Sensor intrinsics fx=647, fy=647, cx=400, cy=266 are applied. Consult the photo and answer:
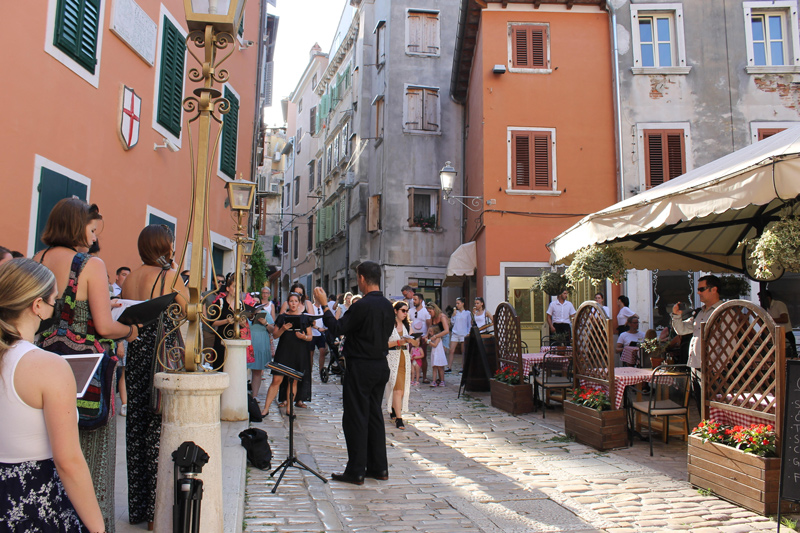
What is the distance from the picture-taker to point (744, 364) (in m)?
5.19

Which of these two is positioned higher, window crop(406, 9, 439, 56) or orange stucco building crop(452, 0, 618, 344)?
window crop(406, 9, 439, 56)

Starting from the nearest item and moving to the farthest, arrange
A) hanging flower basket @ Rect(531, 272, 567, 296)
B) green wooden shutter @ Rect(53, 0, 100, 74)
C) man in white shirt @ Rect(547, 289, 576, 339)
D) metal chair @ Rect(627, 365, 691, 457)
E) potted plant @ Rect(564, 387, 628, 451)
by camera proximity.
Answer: metal chair @ Rect(627, 365, 691, 457)
potted plant @ Rect(564, 387, 628, 451)
green wooden shutter @ Rect(53, 0, 100, 74)
hanging flower basket @ Rect(531, 272, 567, 296)
man in white shirt @ Rect(547, 289, 576, 339)

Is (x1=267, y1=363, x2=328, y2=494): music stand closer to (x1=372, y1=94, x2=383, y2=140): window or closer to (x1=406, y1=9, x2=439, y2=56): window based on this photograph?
(x1=372, y1=94, x2=383, y2=140): window

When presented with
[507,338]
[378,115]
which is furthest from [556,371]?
[378,115]

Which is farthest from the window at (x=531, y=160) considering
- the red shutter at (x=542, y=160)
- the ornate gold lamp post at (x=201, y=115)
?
the ornate gold lamp post at (x=201, y=115)

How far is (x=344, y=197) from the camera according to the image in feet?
91.6

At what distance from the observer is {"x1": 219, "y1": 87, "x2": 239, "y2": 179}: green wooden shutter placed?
1430 centimetres

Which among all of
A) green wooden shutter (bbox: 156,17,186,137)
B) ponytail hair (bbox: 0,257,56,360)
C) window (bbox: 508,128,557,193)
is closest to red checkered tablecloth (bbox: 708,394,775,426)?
ponytail hair (bbox: 0,257,56,360)

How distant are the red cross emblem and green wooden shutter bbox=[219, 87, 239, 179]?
4.34 metres

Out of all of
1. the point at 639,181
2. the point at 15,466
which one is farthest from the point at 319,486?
the point at 639,181

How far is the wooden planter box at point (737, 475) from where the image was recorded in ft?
15.3

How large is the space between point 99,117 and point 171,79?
255 cm

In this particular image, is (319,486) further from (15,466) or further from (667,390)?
(667,390)

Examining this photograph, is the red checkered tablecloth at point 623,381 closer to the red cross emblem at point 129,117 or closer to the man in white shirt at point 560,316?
the man in white shirt at point 560,316
